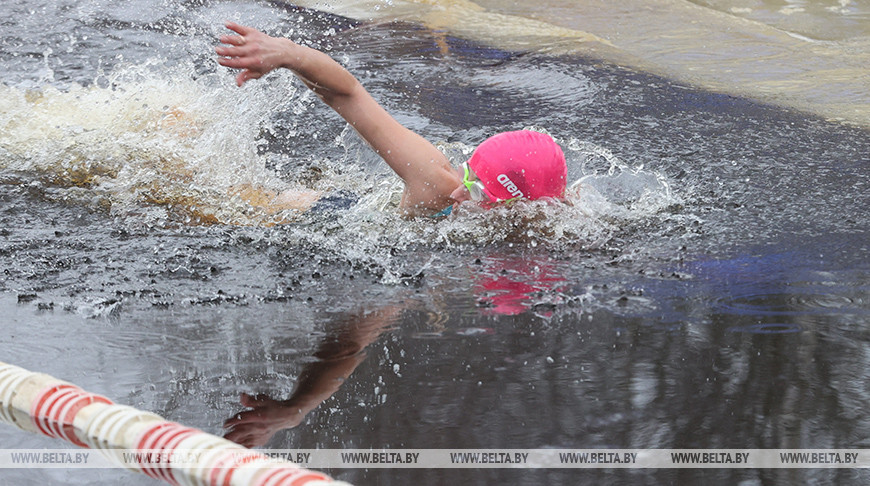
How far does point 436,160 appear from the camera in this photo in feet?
13.6

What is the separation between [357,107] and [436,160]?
490mm

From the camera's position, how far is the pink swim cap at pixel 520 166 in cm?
401

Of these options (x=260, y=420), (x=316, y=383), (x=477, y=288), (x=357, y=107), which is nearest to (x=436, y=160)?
(x=357, y=107)

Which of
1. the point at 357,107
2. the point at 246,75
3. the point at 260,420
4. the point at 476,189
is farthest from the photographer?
the point at 476,189

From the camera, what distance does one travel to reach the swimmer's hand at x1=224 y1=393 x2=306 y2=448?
2.37m

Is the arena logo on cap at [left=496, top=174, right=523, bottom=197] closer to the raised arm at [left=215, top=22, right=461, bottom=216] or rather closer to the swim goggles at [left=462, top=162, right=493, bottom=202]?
the swim goggles at [left=462, top=162, right=493, bottom=202]

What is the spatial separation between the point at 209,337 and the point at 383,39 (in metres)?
5.49

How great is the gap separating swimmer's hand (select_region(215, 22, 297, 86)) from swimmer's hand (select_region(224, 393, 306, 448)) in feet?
4.68

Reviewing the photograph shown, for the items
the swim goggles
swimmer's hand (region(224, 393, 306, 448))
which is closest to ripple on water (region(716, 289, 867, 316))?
the swim goggles

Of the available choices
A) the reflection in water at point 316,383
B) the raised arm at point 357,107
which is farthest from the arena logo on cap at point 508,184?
the reflection in water at point 316,383

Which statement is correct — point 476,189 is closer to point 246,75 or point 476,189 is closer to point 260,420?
point 246,75

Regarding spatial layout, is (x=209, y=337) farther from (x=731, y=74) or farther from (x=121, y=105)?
(x=731, y=74)

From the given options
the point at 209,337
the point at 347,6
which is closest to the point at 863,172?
the point at 209,337

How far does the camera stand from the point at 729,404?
264cm
